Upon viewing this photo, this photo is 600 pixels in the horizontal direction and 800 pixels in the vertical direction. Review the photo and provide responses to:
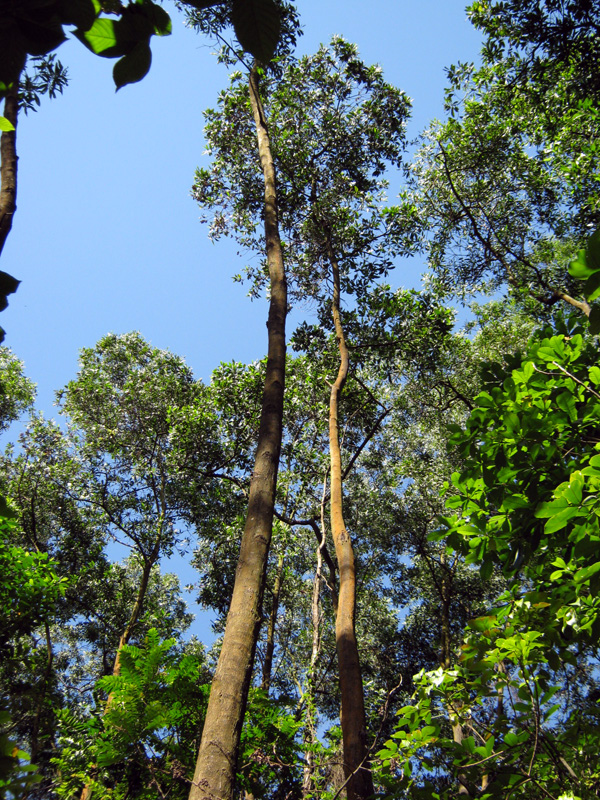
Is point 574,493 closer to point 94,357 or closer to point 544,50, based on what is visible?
point 544,50

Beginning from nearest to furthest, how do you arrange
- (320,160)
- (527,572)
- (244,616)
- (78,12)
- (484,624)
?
1. (78,12)
2. (484,624)
3. (244,616)
4. (527,572)
5. (320,160)

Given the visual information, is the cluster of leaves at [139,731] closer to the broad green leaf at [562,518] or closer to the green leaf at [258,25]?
the broad green leaf at [562,518]

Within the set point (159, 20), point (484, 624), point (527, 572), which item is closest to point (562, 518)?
point (484, 624)

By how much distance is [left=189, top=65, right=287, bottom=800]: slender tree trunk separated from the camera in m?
2.39

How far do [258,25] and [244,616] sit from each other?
2.81 meters

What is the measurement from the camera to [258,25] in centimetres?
86

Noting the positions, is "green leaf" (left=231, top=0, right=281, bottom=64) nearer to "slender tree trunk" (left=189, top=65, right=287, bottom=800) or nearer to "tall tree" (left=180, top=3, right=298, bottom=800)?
"tall tree" (left=180, top=3, right=298, bottom=800)

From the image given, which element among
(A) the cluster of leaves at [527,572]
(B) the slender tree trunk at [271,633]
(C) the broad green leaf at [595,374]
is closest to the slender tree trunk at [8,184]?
(A) the cluster of leaves at [527,572]

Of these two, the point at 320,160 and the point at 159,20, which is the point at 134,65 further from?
the point at 320,160

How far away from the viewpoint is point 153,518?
48.0 feet

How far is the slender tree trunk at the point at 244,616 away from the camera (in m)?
2.39

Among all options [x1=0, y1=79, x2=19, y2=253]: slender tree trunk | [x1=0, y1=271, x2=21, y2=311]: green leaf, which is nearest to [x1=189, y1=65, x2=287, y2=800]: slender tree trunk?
[x1=0, y1=79, x2=19, y2=253]: slender tree trunk

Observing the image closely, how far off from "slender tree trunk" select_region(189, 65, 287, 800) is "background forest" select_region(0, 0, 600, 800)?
0.05 feet

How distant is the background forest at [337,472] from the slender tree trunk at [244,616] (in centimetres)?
2
